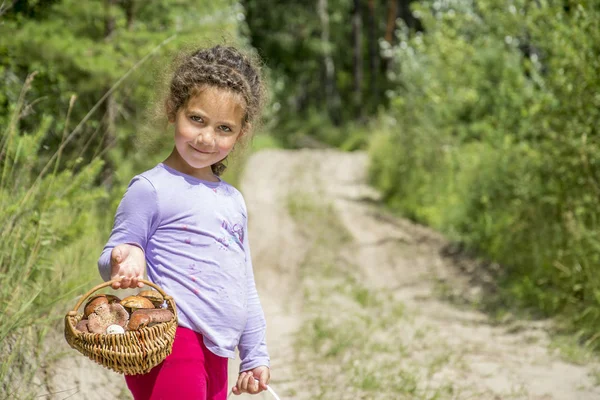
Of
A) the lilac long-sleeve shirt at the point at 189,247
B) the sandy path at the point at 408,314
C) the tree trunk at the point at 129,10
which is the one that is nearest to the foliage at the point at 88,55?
the tree trunk at the point at 129,10

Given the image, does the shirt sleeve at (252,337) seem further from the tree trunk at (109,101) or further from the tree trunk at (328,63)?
the tree trunk at (328,63)

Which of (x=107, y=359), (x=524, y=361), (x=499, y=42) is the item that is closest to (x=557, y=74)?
(x=524, y=361)

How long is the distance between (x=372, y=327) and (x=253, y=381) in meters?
3.29

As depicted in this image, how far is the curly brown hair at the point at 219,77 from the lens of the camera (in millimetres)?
2199

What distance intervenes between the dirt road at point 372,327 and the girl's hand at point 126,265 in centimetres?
A: 157

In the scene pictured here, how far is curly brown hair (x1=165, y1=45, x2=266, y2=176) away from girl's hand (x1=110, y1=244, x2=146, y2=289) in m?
0.52

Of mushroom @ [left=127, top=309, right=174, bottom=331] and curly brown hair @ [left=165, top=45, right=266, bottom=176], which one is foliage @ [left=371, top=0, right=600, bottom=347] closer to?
curly brown hair @ [left=165, top=45, right=266, bottom=176]

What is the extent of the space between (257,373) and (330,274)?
5.07m

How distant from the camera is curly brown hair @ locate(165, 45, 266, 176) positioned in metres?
2.20

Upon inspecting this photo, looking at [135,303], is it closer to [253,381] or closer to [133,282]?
[133,282]

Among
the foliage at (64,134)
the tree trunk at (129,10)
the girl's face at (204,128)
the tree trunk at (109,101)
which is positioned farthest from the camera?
the tree trunk at (129,10)

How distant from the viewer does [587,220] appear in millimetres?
→ 5641

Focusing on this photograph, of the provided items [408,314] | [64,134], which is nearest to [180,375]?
[64,134]

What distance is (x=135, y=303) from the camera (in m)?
1.93
